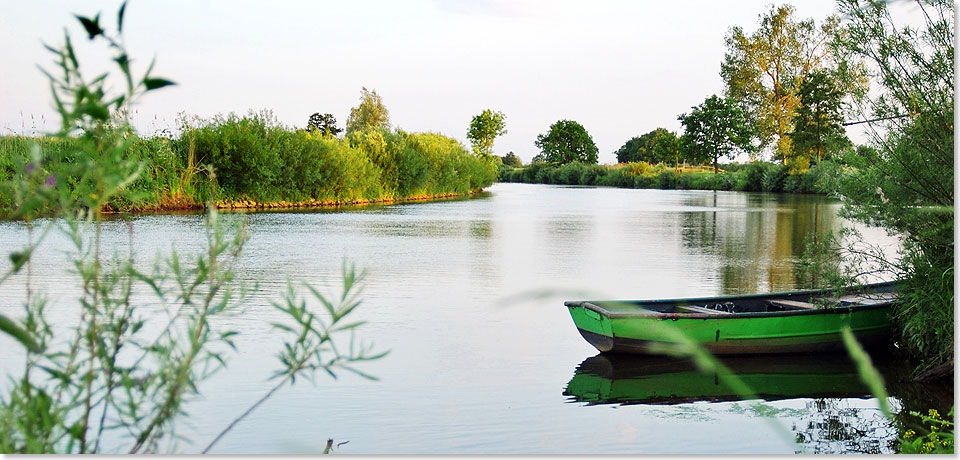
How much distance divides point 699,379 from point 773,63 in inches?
106

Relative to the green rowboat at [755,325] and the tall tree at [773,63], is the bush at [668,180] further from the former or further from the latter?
the green rowboat at [755,325]

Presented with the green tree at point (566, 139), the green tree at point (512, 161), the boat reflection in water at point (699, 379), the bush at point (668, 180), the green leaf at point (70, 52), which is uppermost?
the green tree at point (566, 139)

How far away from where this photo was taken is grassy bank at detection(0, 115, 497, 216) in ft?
58.5

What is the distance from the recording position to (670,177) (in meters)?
32.2

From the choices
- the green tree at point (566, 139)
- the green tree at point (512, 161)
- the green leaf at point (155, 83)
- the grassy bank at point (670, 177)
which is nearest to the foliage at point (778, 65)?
the green tree at point (566, 139)

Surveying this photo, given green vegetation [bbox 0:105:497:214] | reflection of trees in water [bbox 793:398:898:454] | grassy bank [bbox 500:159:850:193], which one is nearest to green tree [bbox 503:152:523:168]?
grassy bank [bbox 500:159:850:193]

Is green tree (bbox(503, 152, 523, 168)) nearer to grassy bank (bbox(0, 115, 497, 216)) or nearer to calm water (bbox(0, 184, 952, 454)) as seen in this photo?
calm water (bbox(0, 184, 952, 454))

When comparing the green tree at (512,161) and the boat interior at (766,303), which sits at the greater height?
the green tree at (512,161)

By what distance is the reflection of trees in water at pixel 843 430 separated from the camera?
4.92 meters

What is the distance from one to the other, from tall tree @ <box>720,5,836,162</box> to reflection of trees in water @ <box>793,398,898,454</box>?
2.24 m

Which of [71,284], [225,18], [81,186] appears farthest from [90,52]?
[71,284]

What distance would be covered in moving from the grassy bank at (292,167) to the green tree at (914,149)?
9.35 m

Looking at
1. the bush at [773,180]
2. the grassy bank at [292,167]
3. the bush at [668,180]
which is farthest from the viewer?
the bush at [668,180]

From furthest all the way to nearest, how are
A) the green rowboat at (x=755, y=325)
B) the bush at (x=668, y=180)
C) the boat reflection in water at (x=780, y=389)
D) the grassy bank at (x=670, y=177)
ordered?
the bush at (x=668, y=180) < the grassy bank at (x=670, y=177) < the green rowboat at (x=755, y=325) < the boat reflection in water at (x=780, y=389)
